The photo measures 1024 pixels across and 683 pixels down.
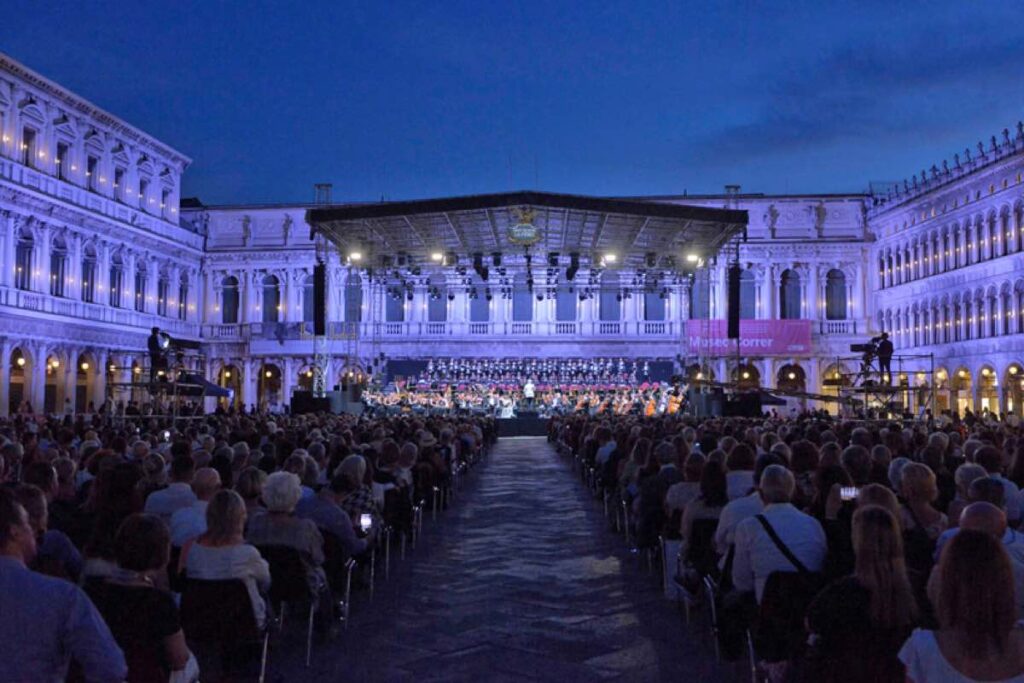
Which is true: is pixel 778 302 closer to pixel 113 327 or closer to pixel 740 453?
pixel 113 327

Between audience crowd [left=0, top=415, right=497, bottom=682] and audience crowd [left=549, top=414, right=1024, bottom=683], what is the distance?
2779 millimetres

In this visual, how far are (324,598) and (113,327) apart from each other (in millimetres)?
39397

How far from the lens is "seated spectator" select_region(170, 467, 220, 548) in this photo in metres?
6.66

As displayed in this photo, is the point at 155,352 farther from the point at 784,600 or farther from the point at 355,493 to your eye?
the point at 784,600

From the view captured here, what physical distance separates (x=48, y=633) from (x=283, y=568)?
10.9 feet

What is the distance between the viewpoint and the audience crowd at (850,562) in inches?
127

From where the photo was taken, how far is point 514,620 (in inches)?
326

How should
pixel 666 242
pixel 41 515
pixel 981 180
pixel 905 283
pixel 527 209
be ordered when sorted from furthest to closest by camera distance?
pixel 905 283 < pixel 981 180 < pixel 666 242 < pixel 527 209 < pixel 41 515

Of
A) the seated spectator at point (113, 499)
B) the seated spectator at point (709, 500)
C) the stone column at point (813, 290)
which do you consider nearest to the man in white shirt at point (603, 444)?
the seated spectator at point (709, 500)

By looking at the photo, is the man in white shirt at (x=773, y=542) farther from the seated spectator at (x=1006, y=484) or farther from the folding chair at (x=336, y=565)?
the folding chair at (x=336, y=565)

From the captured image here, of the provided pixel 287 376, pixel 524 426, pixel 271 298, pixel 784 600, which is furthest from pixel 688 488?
pixel 271 298

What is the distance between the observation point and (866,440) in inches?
494

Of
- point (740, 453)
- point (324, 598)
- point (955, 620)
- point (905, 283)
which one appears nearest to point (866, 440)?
point (740, 453)

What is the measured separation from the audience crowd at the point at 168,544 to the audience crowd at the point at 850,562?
2779mm
